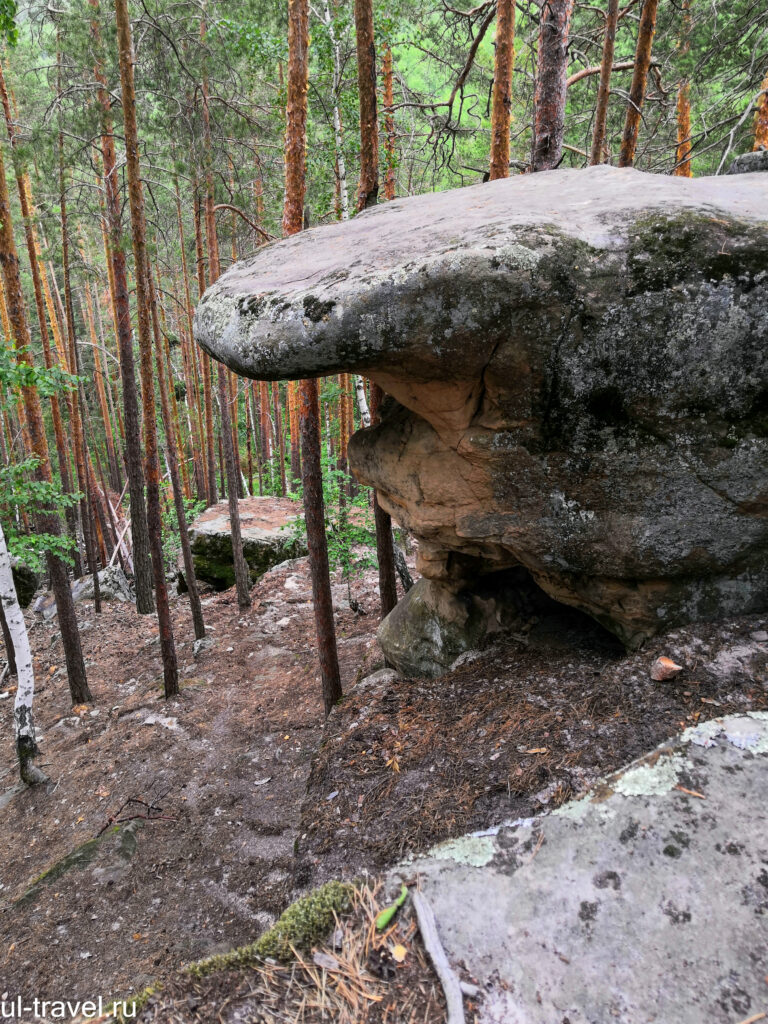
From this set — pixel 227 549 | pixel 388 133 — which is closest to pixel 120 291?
pixel 388 133

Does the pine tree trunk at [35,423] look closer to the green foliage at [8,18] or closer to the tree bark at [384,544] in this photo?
the green foliage at [8,18]

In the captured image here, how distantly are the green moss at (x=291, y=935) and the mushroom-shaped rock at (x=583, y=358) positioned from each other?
258 centimetres

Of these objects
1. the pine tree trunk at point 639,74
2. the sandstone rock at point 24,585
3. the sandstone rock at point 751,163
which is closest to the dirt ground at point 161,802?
the sandstone rock at point 24,585

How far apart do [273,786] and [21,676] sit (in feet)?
11.6

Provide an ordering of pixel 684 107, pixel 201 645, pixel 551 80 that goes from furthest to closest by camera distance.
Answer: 1. pixel 201 645
2. pixel 684 107
3. pixel 551 80

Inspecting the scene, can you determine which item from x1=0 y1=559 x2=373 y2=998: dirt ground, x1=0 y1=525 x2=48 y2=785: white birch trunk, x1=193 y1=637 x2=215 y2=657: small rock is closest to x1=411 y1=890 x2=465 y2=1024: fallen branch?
x1=0 y1=559 x2=373 y2=998: dirt ground

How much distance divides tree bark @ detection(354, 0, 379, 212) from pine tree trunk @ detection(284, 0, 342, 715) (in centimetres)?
53

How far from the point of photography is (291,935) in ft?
8.34

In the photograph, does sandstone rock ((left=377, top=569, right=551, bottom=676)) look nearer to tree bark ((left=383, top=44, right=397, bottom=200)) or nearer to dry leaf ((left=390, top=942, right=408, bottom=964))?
dry leaf ((left=390, top=942, right=408, bottom=964))

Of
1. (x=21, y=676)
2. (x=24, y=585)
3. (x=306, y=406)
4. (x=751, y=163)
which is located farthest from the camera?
(x=24, y=585)

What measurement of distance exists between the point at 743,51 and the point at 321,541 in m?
9.62

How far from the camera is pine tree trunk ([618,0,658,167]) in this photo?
6109mm

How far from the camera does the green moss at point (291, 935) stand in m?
2.51

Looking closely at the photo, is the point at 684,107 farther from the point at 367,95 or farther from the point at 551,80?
the point at 367,95
